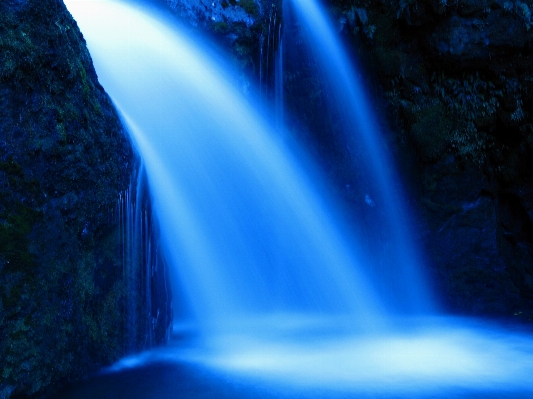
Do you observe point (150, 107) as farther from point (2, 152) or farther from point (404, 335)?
point (404, 335)

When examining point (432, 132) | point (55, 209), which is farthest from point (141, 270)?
point (432, 132)

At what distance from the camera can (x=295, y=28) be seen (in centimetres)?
790

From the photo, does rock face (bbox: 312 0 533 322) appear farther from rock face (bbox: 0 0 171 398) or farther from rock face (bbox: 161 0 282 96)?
rock face (bbox: 0 0 171 398)

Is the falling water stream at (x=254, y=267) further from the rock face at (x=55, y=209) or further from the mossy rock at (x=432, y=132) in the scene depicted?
the mossy rock at (x=432, y=132)

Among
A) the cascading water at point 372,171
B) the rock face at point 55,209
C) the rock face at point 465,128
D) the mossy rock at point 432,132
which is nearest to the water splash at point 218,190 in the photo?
the cascading water at point 372,171

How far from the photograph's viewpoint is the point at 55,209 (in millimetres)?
3750

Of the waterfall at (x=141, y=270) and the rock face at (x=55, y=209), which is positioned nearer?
the rock face at (x=55, y=209)

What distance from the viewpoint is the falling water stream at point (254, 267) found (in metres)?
4.12

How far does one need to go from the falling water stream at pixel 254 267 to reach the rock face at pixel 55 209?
1.40 feet

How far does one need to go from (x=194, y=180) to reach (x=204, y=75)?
1.78 meters

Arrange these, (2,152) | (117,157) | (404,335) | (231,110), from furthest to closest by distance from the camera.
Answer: (231,110) < (404,335) < (117,157) < (2,152)

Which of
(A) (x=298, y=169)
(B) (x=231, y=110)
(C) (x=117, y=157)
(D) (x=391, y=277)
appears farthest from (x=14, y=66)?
(D) (x=391, y=277)

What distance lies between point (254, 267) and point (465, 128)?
3847 millimetres

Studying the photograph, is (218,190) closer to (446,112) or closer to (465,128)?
(446,112)
